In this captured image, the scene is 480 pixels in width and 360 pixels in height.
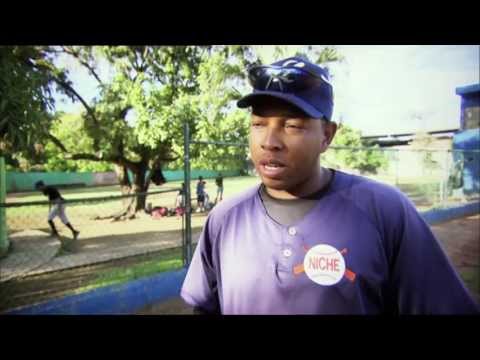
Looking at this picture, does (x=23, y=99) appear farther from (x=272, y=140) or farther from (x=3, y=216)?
(x=272, y=140)

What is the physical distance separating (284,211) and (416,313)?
1.64 feet

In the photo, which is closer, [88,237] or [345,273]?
[345,273]

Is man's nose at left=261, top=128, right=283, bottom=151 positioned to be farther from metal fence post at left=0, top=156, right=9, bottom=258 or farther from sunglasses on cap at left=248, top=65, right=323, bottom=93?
metal fence post at left=0, top=156, right=9, bottom=258

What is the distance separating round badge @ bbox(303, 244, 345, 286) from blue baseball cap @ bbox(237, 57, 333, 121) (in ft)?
1.43

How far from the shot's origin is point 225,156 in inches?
110

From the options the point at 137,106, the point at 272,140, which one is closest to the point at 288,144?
the point at 272,140

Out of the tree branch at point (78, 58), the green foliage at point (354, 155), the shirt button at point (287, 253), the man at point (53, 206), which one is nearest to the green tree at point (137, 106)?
the tree branch at point (78, 58)

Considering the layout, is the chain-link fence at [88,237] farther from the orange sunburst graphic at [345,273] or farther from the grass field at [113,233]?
the orange sunburst graphic at [345,273]

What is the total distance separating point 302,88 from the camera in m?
1.08

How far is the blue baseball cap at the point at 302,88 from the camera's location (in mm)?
1070

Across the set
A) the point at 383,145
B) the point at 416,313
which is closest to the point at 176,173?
the point at 416,313

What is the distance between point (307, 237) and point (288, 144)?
0.31 meters
